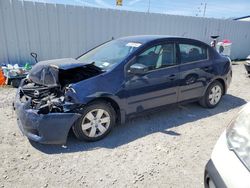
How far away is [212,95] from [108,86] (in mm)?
2649

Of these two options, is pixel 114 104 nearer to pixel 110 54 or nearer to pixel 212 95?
pixel 110 54

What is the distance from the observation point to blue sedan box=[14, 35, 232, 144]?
3164mm

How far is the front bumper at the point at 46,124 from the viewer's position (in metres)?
3.05

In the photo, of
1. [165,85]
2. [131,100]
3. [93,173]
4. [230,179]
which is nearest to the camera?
[230,179]

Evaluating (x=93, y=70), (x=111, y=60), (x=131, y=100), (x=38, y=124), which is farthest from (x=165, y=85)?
(x=38, y=124)

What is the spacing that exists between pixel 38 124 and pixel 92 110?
784 millimetres

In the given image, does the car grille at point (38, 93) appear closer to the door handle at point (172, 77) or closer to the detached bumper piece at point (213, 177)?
the door handle at point (172, 77)

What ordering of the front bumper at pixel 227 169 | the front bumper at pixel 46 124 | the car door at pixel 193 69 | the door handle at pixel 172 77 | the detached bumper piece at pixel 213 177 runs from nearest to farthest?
the front bumper at pixel 227 169 < the detached bumper piece at pixel 213 177 < the front bumper at pixel 46 124 < the door handle at pixel 172 77 < the car door at pixel 193 69

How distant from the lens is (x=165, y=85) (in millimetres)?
4051

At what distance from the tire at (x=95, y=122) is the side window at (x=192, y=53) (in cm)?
185

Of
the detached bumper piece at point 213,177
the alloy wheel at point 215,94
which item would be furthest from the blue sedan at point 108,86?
the detached bumper piece at point 213,177

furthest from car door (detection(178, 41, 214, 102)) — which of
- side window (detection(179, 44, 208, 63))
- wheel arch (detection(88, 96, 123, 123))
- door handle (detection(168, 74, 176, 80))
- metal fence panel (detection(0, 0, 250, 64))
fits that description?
metal fence panel (detection(0, 0, 250, 64))

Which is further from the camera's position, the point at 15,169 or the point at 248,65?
the point at 248,65

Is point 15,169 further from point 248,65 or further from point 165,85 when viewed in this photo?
point 248,65
